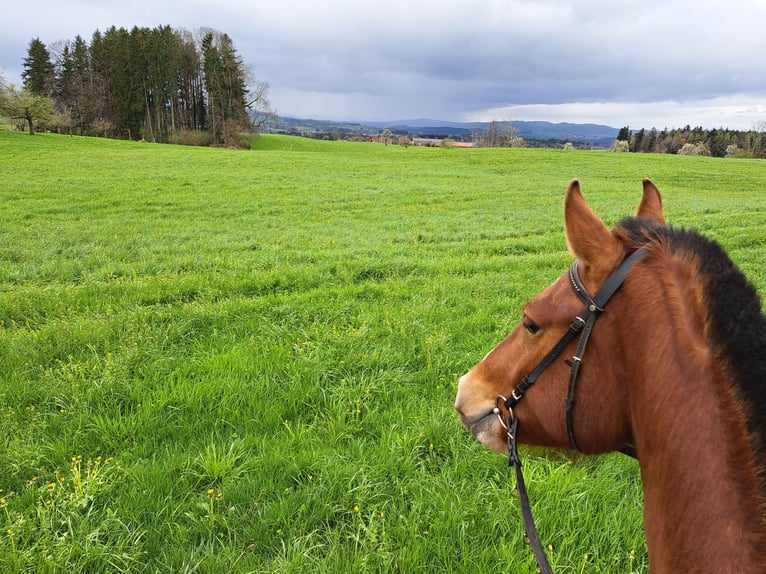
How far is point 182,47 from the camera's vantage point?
2584 inches

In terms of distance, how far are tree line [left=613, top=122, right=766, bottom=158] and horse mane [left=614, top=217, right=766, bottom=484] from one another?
87.6m

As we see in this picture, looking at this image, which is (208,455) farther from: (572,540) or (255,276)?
(255,276)

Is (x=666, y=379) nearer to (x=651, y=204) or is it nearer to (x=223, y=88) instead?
(x=651, y=204)

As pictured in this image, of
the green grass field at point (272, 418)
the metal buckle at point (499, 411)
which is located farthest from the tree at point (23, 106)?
the metal buckle at point (499, 411)

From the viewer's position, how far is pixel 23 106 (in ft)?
158

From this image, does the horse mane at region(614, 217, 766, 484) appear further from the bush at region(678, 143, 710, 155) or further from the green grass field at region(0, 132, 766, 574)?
the bush at region(678, 143, 710, 155)

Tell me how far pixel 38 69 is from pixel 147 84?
15.5 m

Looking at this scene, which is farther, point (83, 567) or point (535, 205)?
point (535, 205)

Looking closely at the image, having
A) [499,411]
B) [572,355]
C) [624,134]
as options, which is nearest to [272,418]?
[499,411]

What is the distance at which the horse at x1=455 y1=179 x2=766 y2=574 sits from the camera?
113cm

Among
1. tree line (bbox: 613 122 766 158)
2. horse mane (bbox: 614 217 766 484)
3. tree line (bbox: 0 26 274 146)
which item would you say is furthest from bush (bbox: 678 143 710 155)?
horse mane (bbox: 614 217 766 484)

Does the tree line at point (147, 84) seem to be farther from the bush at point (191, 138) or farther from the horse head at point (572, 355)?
the horse head at point (572, 355)

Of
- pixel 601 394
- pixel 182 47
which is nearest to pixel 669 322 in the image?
pixel 601 394

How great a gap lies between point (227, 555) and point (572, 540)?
77.8 inches
